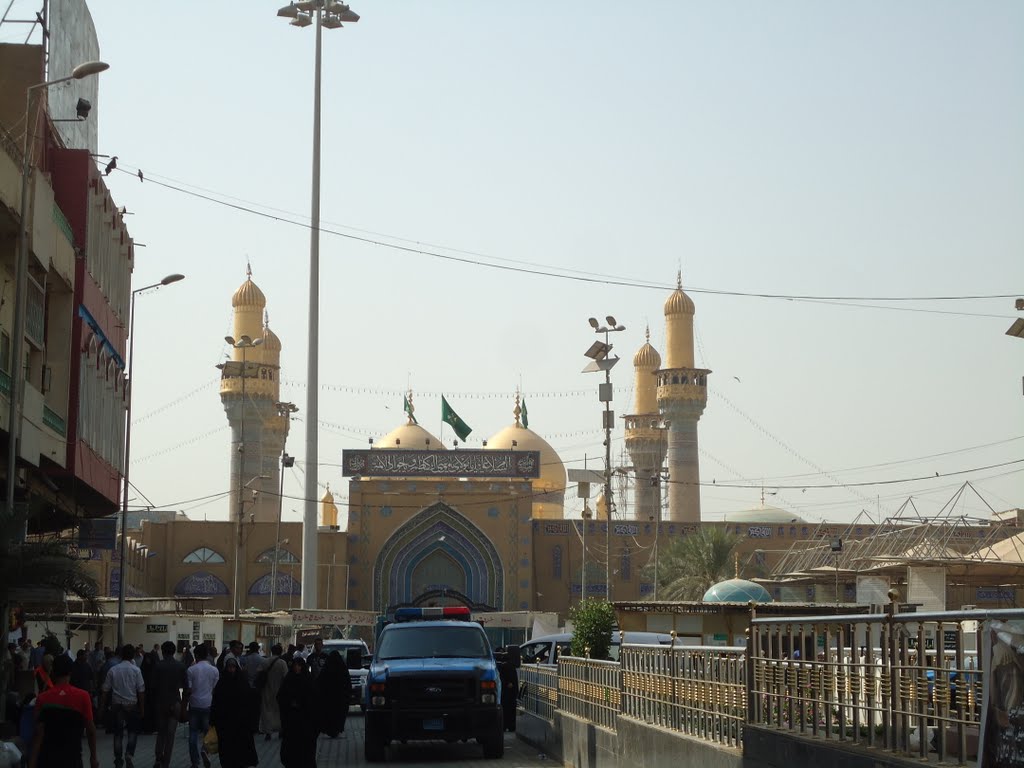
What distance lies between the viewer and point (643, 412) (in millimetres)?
77312

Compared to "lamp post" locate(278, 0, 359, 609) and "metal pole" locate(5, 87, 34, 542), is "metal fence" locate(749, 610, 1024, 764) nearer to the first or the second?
"metal pole" locate(5, 87, 34, 542)

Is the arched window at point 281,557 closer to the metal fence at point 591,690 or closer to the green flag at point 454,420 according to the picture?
the green flag at point 454,420

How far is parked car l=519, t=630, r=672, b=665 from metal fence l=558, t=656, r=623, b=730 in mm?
4940

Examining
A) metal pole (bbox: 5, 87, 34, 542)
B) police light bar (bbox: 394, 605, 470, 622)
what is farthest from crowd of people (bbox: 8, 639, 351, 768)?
police light bar (bbox: 394, 605, 470, 622)

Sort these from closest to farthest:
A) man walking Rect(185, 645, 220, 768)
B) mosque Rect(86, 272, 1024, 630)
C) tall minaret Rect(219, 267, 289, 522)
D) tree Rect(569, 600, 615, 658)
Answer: man walking Rect(185, 645, 220, 768) < tree Rect(569, 600, 615, 658) < mosque Rect(86, 272, 1024, 630) < tall minaret Rect(219, 267, 289, 522)

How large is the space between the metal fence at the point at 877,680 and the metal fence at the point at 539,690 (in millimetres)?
9073

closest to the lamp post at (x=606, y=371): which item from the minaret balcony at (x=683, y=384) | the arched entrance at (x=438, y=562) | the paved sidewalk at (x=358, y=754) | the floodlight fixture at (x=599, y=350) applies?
the floodlight fixture at (x=599, y=350)

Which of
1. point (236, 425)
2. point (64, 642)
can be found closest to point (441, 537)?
point (236, 425)

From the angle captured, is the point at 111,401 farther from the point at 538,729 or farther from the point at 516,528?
the point at 516,528

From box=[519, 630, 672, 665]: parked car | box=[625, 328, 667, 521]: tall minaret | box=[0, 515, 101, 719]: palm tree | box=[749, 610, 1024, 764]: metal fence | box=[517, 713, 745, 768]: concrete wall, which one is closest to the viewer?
box=[749, 610, 1024, 764]: metal fence

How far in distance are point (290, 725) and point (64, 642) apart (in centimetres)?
1953

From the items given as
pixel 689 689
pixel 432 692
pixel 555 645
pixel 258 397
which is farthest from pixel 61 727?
pixel 258 397

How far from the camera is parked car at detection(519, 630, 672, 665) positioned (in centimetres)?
2397

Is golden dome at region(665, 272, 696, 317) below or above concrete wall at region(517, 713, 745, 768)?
above
